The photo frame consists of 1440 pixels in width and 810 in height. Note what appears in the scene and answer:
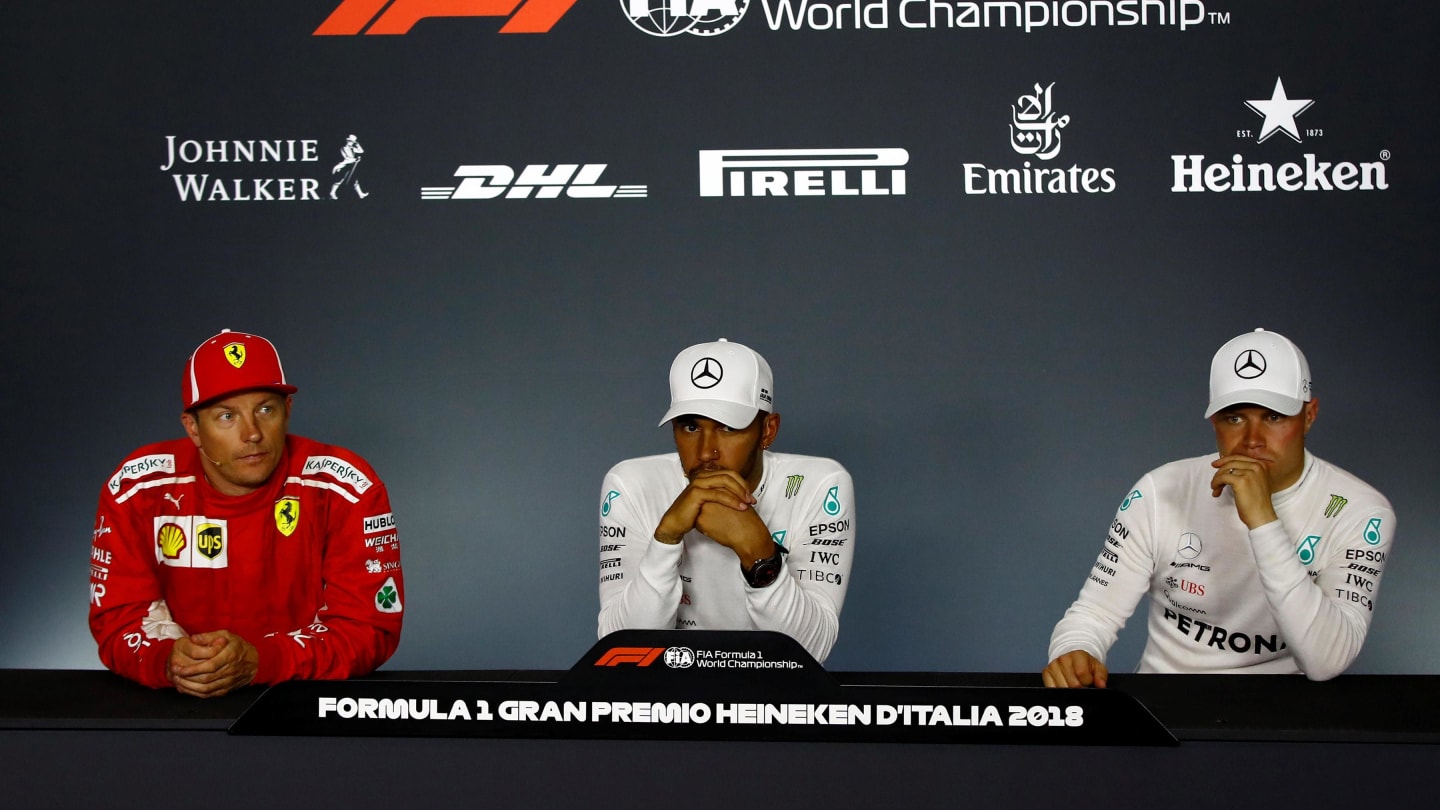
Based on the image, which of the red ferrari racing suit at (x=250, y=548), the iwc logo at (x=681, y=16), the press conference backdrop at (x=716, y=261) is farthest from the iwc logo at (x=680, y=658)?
the iwc logo at (x=681, y=16)

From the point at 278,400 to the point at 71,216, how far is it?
153 centimetres

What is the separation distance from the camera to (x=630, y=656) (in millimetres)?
1394

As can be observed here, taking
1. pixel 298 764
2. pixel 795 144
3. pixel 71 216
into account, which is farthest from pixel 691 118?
pixel 298 764

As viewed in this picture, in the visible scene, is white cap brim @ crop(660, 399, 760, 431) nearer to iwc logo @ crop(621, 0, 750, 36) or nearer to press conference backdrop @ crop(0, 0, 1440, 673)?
press conference backdrop @ crop(0, 0, 1440, 673)

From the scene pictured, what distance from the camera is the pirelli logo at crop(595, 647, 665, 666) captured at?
139 centimetres

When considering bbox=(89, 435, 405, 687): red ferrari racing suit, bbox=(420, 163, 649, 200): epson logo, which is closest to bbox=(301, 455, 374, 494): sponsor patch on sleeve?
bbox=(89, 435, 405, 687): red ferrari racing suit

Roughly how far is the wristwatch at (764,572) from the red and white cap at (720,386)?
319 mm

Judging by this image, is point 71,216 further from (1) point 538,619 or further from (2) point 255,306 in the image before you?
(1) point 538,619

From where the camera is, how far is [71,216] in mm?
3328

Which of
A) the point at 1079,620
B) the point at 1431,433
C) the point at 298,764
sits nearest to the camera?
the point at 298,764

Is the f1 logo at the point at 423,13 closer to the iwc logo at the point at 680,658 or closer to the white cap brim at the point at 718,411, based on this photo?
the white cap brim at the point at 718,411

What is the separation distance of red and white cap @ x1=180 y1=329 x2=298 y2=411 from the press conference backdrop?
44.7 inches

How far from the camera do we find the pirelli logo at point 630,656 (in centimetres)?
139

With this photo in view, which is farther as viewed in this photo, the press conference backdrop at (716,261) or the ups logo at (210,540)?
the press conference backdrop at (716,261)
